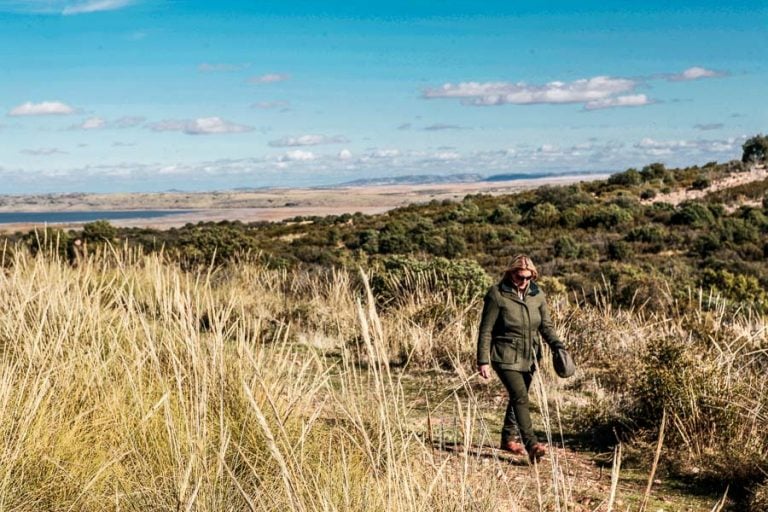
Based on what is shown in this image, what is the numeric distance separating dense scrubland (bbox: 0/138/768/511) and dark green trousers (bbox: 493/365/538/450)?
0.66 feet

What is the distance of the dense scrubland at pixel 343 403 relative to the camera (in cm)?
263

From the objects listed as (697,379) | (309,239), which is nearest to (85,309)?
(697,379)

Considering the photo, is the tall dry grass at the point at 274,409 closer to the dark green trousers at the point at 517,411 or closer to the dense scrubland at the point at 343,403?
the dense scrubland at the point at 343,403

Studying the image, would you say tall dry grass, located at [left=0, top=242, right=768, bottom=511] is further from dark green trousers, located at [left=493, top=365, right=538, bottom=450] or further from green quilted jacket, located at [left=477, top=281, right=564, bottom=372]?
green quilted jacket, located at [left=477, top=281, right=564, bottom=372]

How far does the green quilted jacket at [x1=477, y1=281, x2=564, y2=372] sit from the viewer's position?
547 centimetres

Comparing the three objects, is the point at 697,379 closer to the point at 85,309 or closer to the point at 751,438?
the point at 751,438

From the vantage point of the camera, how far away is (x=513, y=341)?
550cm

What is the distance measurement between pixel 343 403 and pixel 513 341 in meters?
1.71

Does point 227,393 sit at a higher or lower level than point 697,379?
higher

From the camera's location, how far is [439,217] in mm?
39219

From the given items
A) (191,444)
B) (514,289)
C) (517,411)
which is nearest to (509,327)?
(514,289)

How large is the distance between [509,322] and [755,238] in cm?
2260

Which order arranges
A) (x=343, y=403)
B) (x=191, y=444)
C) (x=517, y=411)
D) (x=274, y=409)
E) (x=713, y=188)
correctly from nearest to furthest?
1. (x=274, y=409)
2. (x=191, y=444)
3. (x=343, y=403)
4. (x=517, y=411)
5. (x=713, y=188)

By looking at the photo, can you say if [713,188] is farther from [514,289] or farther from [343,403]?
Result: [343,403]
